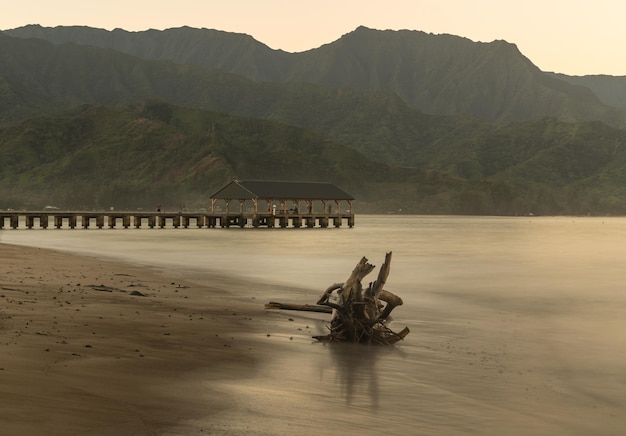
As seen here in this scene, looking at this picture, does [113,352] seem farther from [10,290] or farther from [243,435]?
[10,290]

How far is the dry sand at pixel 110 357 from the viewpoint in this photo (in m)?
9.09

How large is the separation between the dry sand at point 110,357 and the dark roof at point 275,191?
3148 inches

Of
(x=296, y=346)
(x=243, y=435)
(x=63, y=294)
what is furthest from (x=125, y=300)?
(x=243, y=435)

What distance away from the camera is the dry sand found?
9.09 m

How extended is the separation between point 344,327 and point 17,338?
20.5 feet

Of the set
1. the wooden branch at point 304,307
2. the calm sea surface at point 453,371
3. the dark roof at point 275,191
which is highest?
the dark roof at point 275,191

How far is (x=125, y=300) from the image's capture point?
67.6ft

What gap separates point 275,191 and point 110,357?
92.9 metres

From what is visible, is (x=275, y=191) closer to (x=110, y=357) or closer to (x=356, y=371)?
(x=356, y=371)

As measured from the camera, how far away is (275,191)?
105250mm

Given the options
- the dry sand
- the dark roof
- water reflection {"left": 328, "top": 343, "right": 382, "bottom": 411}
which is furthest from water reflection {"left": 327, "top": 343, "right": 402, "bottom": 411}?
the dark roof

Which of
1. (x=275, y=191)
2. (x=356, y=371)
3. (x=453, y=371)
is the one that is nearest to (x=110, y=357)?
(x=356, y=371)

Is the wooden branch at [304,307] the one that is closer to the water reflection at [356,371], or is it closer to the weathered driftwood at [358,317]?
the weathered driftwood at [358,317]

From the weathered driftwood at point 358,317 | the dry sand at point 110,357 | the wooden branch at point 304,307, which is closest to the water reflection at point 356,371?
the weathered driftwood at point 358,317
